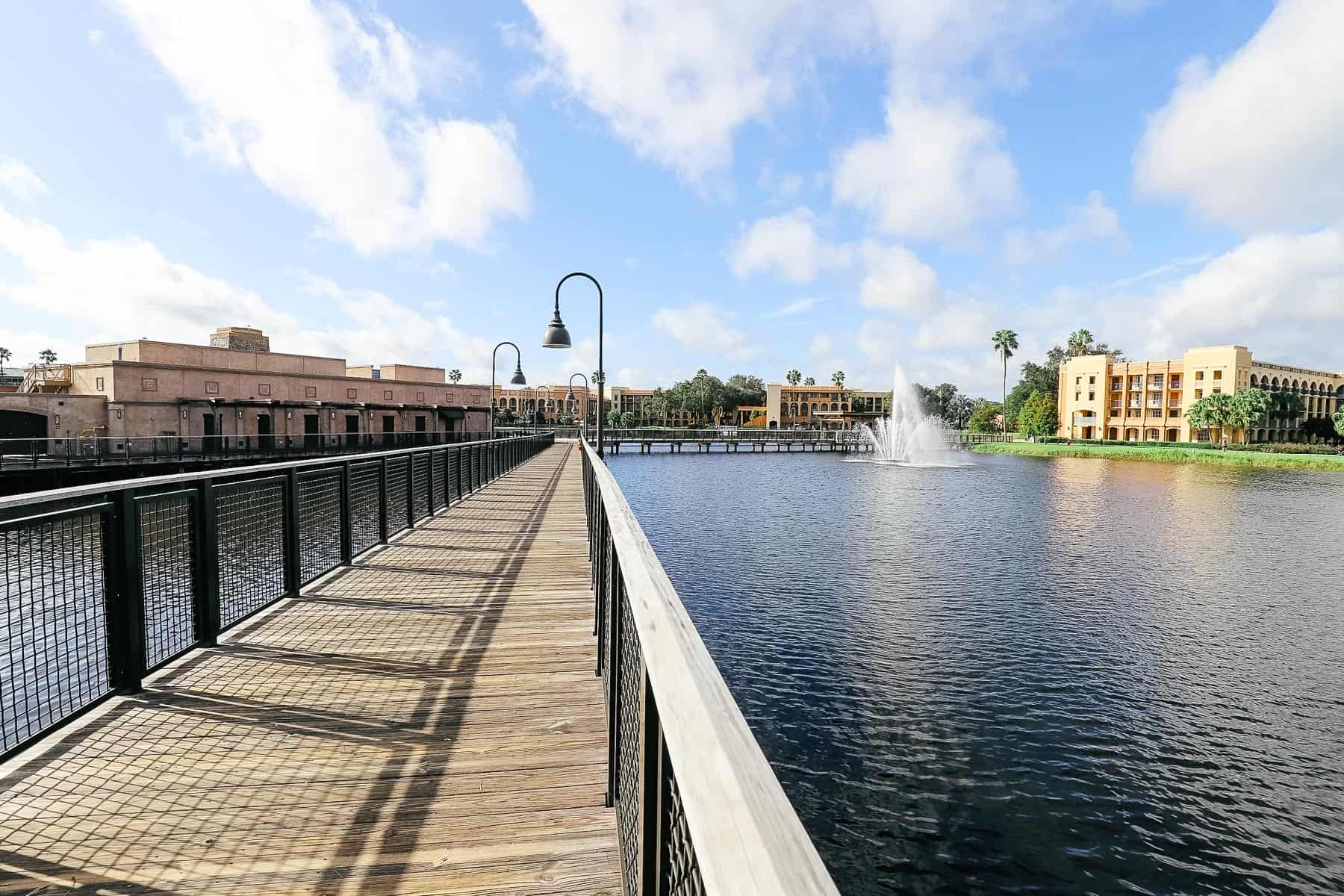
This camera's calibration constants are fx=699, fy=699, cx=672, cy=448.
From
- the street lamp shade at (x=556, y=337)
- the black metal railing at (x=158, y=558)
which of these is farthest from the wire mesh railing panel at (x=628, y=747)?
the street lamp shade at (x=556, y=337)

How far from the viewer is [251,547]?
6375 millimetres

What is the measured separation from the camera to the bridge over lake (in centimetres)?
135

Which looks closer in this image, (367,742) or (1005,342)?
(367,742)

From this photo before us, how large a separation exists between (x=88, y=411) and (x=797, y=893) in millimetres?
49065

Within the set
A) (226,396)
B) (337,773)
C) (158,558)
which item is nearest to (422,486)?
(158,558)

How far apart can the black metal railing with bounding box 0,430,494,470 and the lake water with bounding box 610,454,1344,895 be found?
13.1 m

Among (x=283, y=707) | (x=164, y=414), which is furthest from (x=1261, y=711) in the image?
(x=164, y=414)

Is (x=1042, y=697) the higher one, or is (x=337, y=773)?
(x=337, y=773)

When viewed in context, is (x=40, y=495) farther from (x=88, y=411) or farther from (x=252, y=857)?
(x=88, y=411)

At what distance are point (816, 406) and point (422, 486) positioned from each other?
130128 millimetres

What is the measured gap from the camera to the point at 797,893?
65cm

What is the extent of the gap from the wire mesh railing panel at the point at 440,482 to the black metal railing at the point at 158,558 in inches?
80.5

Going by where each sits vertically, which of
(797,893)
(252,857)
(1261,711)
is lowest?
(1261,711)

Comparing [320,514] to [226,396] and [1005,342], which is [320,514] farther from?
[1005,342]
